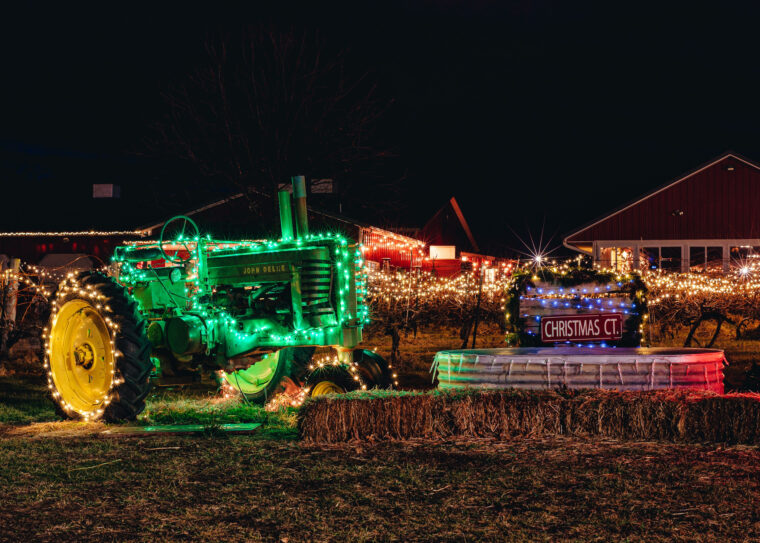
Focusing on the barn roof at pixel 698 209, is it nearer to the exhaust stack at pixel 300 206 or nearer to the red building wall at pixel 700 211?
the red building wall at pixel 700 211

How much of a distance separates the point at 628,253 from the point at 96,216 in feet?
71.5

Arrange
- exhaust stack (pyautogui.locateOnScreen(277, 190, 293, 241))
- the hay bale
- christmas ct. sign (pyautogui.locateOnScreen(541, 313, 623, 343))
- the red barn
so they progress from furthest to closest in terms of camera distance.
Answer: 1. the red barn
2. christmas ct. sign (pyautogui.locateOnScreen(541, 313, 623, 343))
3. exhaust stack (pyautogui.locateOnScreen(277, 190, 293, 241))
4. the hay bale

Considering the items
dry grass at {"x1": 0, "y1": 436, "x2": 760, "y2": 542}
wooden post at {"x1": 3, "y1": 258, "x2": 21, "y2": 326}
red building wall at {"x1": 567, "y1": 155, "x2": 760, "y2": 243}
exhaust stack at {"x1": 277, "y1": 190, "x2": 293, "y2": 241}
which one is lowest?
dry grass at {"x1": 0, "y1": 436, "x2": 760, "y2": 542}

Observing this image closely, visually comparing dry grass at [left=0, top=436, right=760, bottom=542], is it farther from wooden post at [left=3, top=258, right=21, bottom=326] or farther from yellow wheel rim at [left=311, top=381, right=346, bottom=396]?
wooden post at [left=3, top=258, right=21, bottom=326]

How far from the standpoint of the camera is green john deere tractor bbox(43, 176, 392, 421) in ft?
29.7

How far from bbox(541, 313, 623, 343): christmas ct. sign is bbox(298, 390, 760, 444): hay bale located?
3.47 m

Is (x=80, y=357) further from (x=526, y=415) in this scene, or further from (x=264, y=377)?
(x=526, y=415)

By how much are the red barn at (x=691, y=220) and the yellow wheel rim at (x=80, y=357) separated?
22.0 m

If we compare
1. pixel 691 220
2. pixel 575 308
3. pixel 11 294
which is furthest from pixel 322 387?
pixel 691 220

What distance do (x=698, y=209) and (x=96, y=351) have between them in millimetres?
24537

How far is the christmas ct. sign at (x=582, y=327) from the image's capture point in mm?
11648

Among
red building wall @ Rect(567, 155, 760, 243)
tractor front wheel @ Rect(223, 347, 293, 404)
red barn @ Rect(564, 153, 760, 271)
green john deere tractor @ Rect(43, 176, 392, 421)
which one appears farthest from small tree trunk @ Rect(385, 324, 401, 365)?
red building wall @ Rect(567, 155, 760, 243)

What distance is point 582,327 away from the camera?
11.6 meters

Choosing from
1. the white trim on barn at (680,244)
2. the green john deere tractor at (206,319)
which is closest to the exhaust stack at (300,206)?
the green john deere tractor at (206,319)
